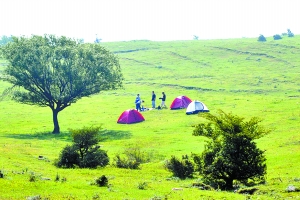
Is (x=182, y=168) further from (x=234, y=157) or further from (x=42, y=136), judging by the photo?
(x=42, y=136)

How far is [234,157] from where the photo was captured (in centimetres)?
2712

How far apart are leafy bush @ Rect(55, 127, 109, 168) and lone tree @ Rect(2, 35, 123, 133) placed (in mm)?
21240

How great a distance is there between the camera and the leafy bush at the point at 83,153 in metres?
33.3

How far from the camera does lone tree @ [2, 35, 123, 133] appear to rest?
54031 mm

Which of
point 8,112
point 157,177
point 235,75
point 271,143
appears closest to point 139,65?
point 235,75

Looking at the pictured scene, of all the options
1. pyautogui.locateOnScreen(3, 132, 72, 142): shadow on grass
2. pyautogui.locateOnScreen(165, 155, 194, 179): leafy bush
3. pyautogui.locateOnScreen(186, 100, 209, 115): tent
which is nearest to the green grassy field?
pyautogui.locateOnScreen(3, 132, 72, 142): shadow on grass

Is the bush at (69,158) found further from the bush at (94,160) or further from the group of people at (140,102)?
the group of people at (140,102)

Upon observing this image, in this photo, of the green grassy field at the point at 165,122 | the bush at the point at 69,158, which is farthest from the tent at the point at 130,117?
the bush at the point at 69,158

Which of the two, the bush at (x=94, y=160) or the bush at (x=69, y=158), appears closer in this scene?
the bush at (x=69, y=158)

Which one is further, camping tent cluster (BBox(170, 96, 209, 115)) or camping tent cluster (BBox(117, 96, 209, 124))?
camping tent cluster (BBox(170, 96, 209, 115))

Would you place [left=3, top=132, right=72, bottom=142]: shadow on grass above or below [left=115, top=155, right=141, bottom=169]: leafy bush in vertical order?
below

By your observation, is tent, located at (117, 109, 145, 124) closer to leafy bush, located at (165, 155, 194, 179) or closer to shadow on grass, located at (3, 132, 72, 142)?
shadow on grass, located at (3, 132, 72, 142)

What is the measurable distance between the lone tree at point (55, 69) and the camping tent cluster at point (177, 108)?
206 inches

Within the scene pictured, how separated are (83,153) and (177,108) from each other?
34981 millimetres
